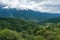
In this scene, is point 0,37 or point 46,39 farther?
point 46,39

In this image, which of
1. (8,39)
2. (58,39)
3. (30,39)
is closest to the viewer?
(8,39)

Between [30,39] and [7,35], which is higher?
[7,35]

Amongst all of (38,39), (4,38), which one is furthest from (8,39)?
(38,39)

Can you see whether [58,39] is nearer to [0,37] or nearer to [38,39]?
[38,39]

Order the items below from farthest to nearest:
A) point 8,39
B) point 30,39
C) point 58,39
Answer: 1. point 30,39
2. point 58,39
3. point 8,39

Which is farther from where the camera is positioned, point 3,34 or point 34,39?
point 34,39

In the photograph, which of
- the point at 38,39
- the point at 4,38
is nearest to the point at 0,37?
the point at 4,38

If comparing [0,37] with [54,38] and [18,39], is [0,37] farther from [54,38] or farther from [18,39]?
[54,38]

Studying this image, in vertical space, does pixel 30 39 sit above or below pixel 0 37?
below
